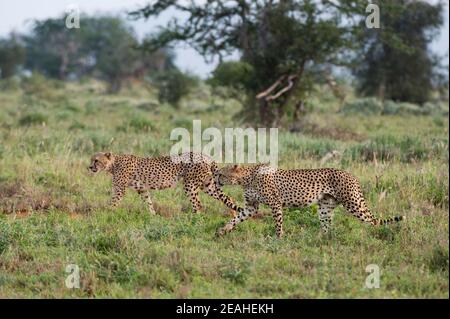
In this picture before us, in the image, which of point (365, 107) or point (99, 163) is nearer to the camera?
point (99, 163)

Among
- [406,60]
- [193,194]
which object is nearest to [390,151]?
[193,194]

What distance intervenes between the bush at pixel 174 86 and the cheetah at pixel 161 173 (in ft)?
60.2

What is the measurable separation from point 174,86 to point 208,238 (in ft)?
Answer: 67.2

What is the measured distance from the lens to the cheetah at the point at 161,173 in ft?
30.5

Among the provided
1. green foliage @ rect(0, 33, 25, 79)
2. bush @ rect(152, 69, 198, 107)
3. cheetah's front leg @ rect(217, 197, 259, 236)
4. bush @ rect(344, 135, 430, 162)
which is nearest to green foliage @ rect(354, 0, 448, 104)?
bush @ rect(152, 69, 198, 107)

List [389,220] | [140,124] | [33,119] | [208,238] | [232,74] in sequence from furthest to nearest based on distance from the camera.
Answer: [232,74], [33,119], [140,124], [389,220], [208,238]

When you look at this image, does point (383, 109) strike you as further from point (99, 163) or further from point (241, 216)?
point (241, 216)

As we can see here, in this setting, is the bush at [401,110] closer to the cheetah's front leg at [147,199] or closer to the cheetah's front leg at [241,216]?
Result: the cheetah's front leg at [147,199]

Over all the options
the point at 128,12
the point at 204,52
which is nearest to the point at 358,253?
the point at 204,52

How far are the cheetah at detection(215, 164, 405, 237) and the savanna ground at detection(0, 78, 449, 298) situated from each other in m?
0.17

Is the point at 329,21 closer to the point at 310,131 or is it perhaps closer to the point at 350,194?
the point at 310,131

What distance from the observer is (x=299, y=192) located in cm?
809

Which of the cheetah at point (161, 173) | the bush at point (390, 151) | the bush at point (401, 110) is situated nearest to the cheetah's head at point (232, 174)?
the cheetah at point (161, 173)

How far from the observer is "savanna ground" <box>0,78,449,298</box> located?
248 inches
